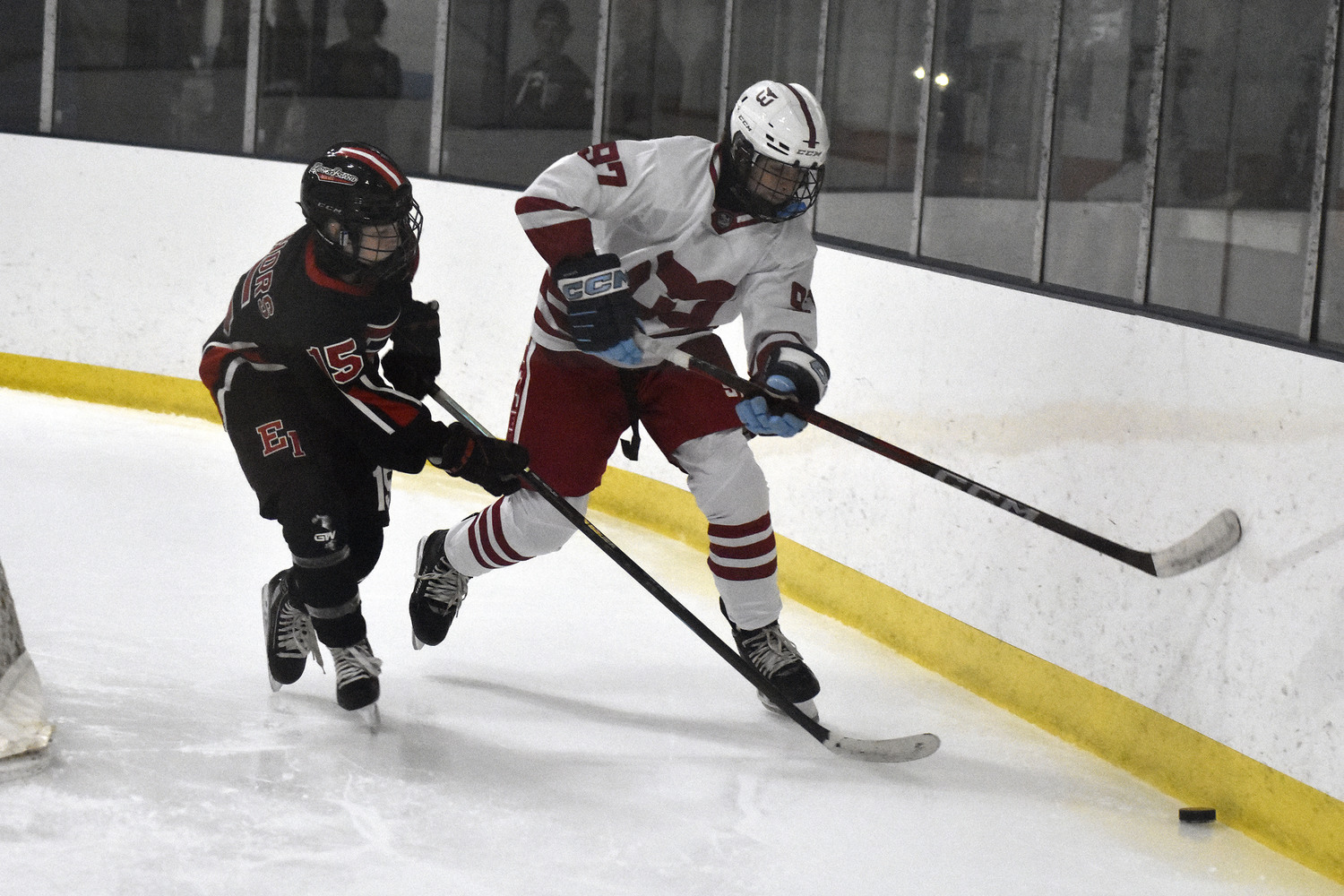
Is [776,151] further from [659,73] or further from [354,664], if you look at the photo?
[659,73]

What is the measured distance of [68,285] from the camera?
16.3 ft

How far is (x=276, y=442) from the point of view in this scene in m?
2.38

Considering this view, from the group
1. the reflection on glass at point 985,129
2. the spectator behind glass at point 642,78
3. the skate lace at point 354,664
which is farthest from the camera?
the spectator behind glass at point 642,78

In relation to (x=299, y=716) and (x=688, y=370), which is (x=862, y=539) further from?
(x=299, y=716)

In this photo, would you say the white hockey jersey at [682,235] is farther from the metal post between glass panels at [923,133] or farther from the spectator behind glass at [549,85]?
the spectator behind glass at [549,85]

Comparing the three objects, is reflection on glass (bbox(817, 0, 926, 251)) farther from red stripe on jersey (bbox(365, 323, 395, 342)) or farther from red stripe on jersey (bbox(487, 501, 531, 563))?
red stripe on jersey (bbox(365, 323, 395, 342))

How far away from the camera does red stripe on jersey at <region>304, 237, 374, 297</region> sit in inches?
93.4

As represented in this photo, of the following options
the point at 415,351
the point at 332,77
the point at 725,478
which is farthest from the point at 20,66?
the point at 725,478

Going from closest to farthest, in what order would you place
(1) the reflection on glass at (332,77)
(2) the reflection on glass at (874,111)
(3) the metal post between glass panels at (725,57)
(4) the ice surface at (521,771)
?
1. (4) the ice surface at (521,771)
2. (2) the reflection on glass at (874,111)
3. (3) the metal post between glass panels at (725,57)
4. (1) the reflection on glass at (332,77)

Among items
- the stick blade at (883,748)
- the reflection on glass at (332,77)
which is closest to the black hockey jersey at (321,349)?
the stick blade at (883,748)

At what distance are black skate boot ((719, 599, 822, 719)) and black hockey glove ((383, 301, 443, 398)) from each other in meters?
0.70

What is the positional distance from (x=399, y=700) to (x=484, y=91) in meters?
2.61

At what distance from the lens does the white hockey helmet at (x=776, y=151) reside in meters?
2.39

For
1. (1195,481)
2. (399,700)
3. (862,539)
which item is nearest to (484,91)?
(862,539)
